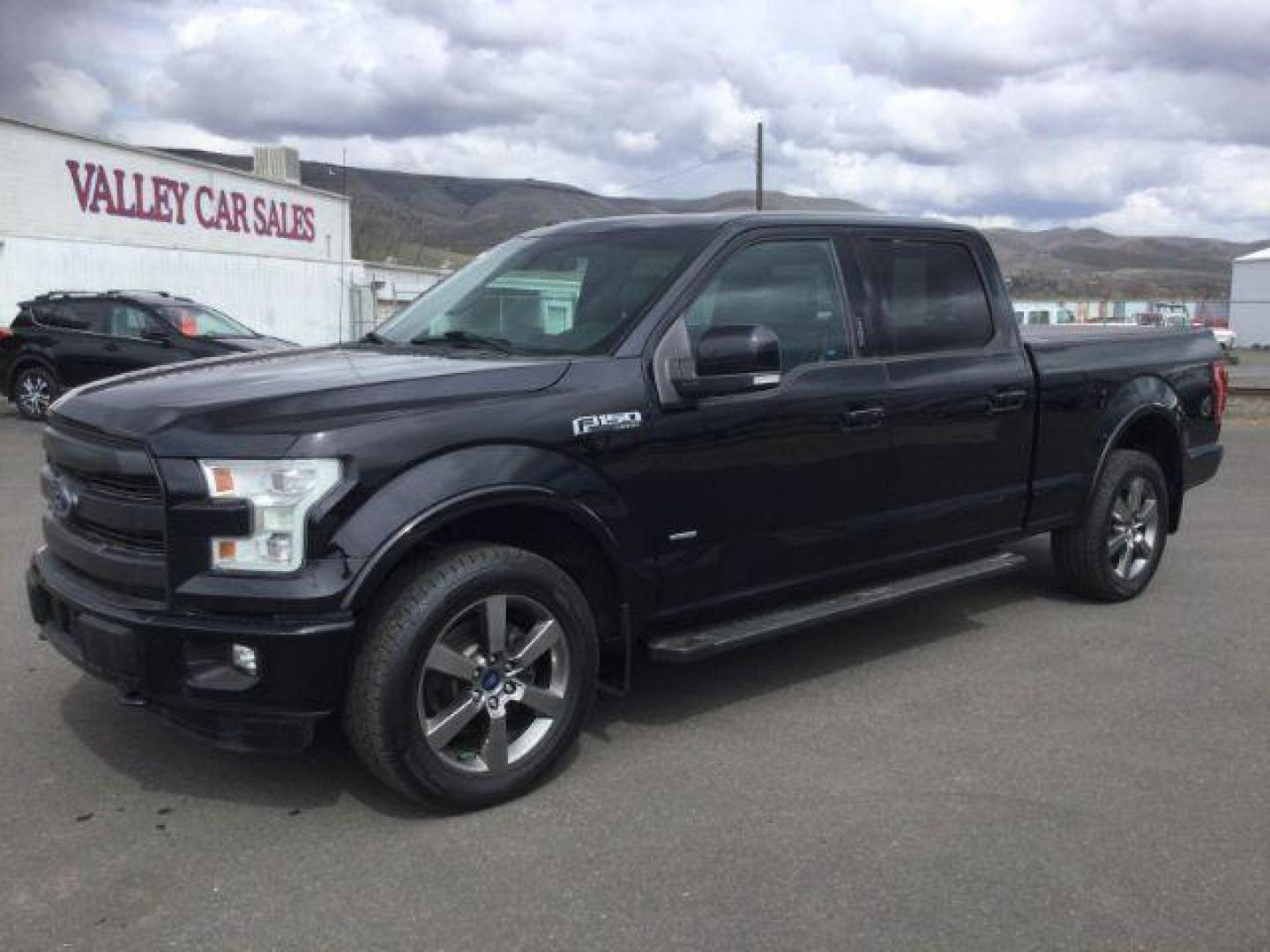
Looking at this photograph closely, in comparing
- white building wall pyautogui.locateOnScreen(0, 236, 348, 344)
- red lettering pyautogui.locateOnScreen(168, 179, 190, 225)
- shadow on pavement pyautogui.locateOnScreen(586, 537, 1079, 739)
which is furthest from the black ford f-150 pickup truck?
red lettering pyautogui.locateOnScreen(168, 179, 190, 225)

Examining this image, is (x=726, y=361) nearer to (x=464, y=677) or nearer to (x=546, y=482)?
(x=546, y=482)

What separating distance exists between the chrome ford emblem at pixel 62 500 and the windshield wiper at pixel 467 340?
140 centimetres

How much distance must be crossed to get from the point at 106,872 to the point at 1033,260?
212 meters

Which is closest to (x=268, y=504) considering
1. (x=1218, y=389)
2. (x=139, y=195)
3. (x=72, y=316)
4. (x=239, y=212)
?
(x=1218, y=389)

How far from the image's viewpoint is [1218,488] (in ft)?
32.8

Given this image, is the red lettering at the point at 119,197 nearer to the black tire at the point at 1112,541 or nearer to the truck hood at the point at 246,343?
the truck hood at the point at 246,343

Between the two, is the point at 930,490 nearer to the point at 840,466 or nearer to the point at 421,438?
→ the point at 840,466

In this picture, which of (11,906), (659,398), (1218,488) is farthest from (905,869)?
(1218,488)

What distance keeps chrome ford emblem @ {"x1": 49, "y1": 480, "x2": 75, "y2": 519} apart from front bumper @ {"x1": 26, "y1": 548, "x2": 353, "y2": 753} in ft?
1.50

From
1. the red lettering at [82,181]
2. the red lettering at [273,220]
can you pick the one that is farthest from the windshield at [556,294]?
the red lettering at [273,220]

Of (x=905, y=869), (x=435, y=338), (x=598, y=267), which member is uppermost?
(x=598, y=267)

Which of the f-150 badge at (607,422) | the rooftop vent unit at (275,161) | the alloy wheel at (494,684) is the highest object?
the rooftop vent unit at (275,161)

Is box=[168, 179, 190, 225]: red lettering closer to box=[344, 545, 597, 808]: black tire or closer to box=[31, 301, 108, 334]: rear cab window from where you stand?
box=[31, 301, 108, 334]: rear cab window

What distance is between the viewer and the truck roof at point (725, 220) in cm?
456
